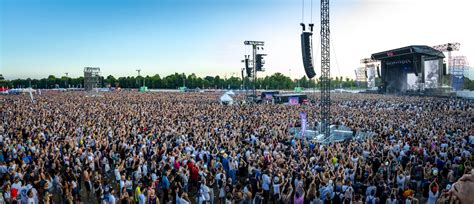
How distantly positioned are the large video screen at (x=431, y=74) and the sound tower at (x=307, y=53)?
36.7 m

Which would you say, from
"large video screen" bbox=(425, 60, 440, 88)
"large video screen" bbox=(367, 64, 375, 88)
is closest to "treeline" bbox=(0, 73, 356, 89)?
"large video screen" bbox=(367, 64, 375, 88)

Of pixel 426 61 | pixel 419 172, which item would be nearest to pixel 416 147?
pixel 419 172

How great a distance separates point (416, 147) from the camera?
42.9 ft

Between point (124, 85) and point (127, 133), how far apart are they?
4945 inches

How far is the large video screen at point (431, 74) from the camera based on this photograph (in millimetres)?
50369

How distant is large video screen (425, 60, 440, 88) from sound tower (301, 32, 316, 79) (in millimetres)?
36723

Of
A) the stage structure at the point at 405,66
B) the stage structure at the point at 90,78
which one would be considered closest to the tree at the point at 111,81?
the stage structure at the point at 90,78

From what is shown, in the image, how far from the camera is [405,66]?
174ft

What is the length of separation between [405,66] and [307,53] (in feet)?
126

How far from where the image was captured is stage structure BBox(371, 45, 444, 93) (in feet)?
160

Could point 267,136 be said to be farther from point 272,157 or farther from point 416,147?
point 416,147

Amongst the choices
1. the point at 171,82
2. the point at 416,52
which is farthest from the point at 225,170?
the point at 171,82

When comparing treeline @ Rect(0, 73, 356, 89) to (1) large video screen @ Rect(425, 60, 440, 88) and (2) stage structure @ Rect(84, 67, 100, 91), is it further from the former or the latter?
(1) large video screen @ Rect(425, 60, 440, 88)

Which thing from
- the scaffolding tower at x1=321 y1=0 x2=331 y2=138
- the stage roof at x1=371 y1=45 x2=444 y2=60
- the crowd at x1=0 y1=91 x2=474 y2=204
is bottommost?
the crowd at x1=0 y1=91 x2=474 y2=204
